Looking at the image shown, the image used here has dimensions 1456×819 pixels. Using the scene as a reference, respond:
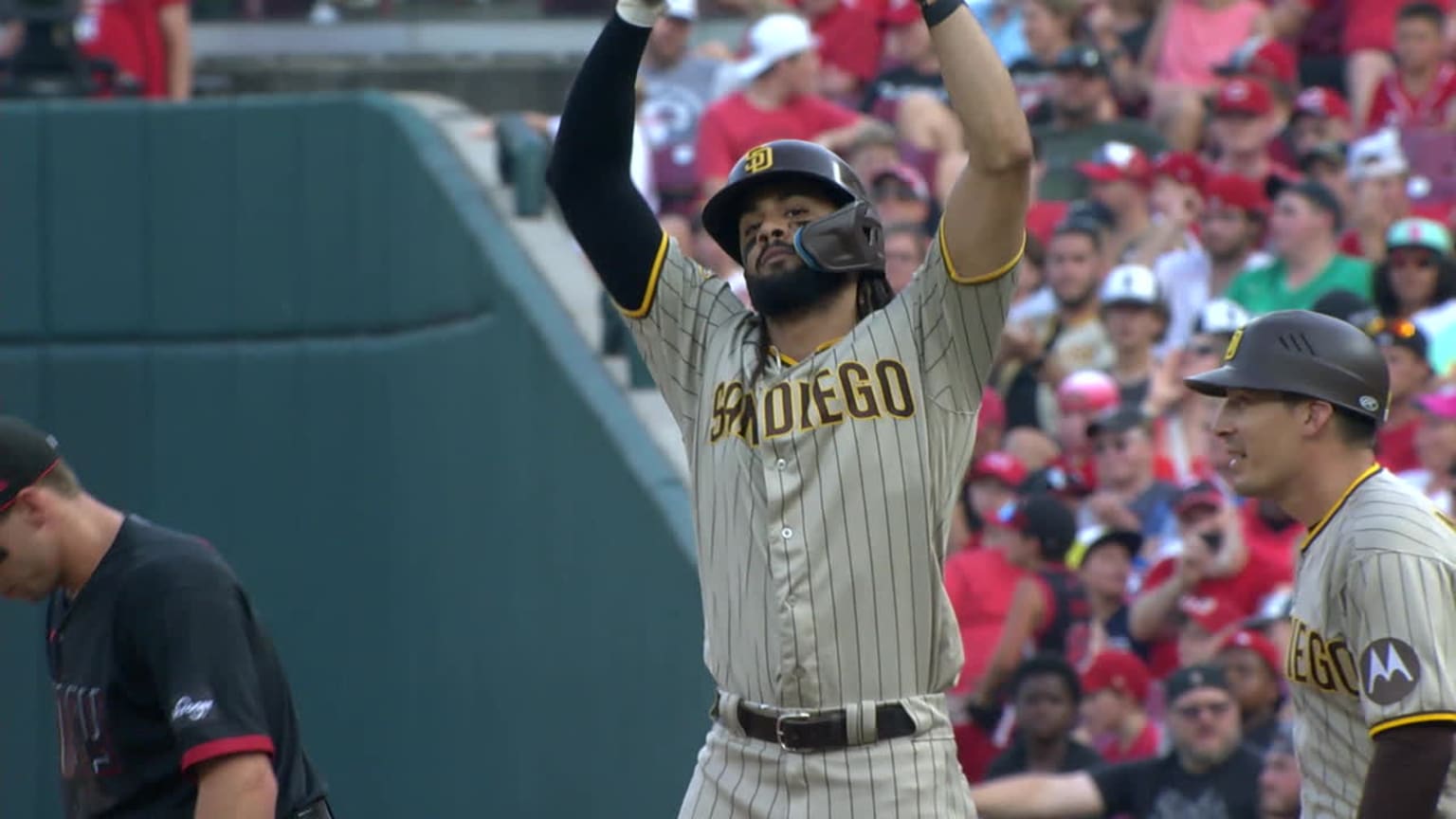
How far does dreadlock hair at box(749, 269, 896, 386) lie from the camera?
3.71 m

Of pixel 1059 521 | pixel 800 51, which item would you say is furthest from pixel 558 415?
pixel 800 51

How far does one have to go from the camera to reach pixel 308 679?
926 centimetres

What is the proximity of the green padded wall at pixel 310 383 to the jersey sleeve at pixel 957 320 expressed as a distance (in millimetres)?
4260

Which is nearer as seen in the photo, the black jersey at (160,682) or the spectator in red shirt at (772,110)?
the black jersey at (160,682)

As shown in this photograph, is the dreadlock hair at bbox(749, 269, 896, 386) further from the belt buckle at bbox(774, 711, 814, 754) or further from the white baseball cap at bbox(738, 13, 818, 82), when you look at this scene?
the white baseball cap at bbox(738, 13, 818, 82)

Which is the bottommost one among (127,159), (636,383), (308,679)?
(308,679)

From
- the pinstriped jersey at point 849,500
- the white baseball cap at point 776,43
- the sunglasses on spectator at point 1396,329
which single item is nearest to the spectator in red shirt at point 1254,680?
the sunglasses on spectator at point 1396,329

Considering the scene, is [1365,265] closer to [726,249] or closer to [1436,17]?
[1436,17]

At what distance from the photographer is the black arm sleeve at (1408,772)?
3133 mm

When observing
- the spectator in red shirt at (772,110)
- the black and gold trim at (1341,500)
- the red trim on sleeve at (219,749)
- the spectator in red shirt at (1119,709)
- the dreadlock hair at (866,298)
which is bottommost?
the spectator in red shirt at (1119,709)

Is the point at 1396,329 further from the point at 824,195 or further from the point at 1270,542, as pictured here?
the point at 824,195

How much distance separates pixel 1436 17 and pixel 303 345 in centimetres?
454

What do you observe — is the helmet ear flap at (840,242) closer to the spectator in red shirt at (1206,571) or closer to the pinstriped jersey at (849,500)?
the pinstriped jersey at (849,500)

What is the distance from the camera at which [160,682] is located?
3.69 m
